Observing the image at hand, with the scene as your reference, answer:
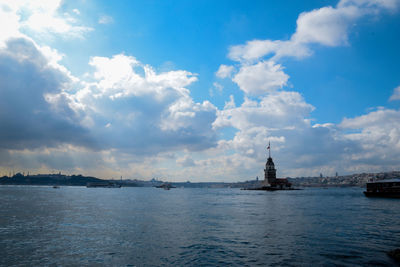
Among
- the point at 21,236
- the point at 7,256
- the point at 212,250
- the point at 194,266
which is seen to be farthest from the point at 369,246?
the point at 21,236

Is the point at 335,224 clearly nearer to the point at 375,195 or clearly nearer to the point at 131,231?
the point at 131,231

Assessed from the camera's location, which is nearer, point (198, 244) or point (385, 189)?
point (198, 244)

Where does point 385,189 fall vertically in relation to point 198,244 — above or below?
below

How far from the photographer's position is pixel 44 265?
21.7 m

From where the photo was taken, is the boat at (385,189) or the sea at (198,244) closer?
the sea at (198,244)

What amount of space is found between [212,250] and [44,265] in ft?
47.1

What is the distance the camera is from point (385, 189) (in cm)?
11244

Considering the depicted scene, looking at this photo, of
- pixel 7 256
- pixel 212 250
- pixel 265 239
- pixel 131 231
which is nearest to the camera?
pixel 7 256

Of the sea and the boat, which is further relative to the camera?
the boat

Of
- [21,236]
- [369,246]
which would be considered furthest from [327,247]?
[21,236]

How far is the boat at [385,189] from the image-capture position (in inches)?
4227

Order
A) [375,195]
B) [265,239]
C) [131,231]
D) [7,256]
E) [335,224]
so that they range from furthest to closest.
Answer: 1. [375,195]
2. [335,224]
3. [131,231]
4. [265,239]
5. [7,256]

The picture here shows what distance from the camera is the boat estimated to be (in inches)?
4227

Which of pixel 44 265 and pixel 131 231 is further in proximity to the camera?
pixel 131 231
